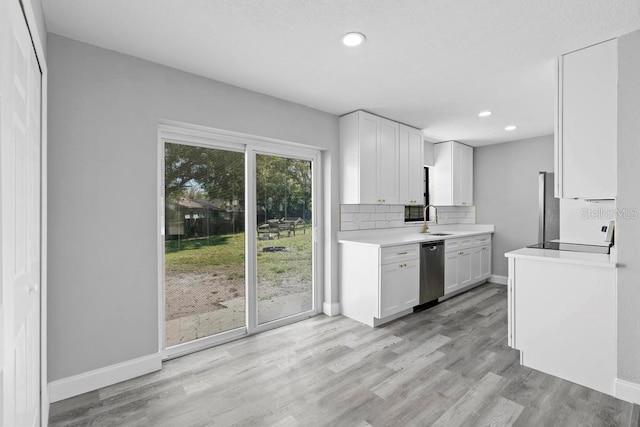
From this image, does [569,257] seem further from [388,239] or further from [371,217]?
[371,217]

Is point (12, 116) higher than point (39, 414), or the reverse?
point (12, 116)

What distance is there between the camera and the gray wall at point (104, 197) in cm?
214

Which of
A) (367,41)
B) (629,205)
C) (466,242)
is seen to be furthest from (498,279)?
(367,41)

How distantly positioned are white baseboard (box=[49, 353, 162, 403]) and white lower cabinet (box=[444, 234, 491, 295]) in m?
3.64

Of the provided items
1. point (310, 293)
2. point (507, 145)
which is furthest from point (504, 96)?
point (310, 293)

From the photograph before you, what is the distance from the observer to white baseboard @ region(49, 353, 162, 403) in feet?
7.03

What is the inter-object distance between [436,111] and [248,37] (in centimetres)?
246

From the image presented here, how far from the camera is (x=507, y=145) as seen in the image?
211 inches

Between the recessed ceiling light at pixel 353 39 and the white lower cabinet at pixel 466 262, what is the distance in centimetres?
312

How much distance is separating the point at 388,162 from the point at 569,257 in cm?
219

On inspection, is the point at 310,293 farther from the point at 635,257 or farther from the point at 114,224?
the point at 635,257

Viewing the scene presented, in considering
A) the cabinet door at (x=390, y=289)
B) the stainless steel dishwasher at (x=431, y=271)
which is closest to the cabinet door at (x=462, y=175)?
the stainless steel dishwasher at (x=431, y=271)

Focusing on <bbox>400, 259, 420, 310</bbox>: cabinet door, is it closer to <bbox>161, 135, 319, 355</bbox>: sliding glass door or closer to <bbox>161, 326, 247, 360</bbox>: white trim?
<bbox>161, 135, 319, 355</bbox>: sliding glass door

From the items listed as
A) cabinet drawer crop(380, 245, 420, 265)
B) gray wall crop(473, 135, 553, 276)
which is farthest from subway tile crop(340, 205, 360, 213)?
gray wall crop(473, 135, 553, 276)
